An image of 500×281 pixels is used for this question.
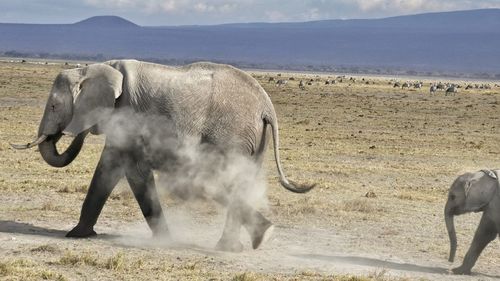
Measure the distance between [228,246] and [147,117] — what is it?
2.06m

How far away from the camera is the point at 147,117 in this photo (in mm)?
12133

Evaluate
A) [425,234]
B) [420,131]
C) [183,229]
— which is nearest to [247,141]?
[183,229]

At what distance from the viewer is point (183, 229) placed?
13.9m

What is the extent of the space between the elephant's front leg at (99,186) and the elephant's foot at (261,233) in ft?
6.55

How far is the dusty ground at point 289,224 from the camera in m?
10.7

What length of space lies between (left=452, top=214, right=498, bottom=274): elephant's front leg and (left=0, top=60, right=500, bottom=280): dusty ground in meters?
0.21

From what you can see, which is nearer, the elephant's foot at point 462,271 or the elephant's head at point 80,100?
the elephant's foot at point 462,271

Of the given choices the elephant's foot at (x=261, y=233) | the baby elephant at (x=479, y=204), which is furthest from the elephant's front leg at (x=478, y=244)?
the elephant's foot at (x=261, y=233)

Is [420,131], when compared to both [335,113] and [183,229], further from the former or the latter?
[183,229]

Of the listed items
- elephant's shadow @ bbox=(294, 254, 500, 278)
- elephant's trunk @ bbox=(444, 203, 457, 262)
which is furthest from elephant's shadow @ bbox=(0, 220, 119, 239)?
elephant's trunk @ bbox=(444, 203, 457, 262)

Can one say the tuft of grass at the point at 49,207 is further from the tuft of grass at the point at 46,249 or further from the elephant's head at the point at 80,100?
the tuft of grass at the point at 46,249

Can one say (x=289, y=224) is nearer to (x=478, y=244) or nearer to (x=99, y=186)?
(x=99, y=186)

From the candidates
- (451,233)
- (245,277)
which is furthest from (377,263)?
(245,277)

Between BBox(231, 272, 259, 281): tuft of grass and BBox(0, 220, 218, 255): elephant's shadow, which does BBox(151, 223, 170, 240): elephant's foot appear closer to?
BBox(0, 220, 218, 255): elephant's shadow
